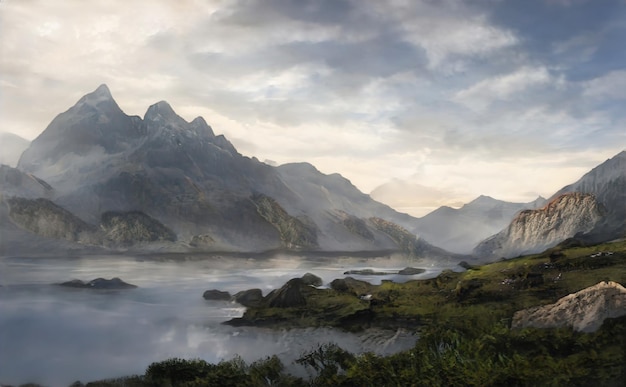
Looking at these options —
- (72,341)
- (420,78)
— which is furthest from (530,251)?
(72,341)

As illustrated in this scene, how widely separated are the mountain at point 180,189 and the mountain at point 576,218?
3.19ft

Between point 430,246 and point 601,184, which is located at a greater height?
point 601,184

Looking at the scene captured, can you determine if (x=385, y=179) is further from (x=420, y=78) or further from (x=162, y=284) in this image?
(x=162, y=284)

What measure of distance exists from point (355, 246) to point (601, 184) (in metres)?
3.81

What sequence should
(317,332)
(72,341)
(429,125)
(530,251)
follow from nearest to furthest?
(72,341) < (317,332) < (530,251) < (429,125)

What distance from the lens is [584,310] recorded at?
723cm

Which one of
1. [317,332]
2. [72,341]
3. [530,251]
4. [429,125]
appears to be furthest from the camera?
[429,125]

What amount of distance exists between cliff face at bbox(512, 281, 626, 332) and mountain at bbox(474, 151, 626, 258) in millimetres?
885

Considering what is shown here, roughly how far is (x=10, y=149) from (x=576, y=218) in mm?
8288

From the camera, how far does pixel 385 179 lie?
8.85 metres

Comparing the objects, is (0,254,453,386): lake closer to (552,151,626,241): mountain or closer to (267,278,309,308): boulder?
(267,278,309,308): boulder

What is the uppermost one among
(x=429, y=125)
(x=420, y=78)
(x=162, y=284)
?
(x=420, y=78)

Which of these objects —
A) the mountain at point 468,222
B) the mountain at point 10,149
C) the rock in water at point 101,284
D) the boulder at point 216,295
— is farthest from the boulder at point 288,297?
the mountain at point 10,149

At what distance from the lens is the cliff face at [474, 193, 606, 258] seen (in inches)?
317
